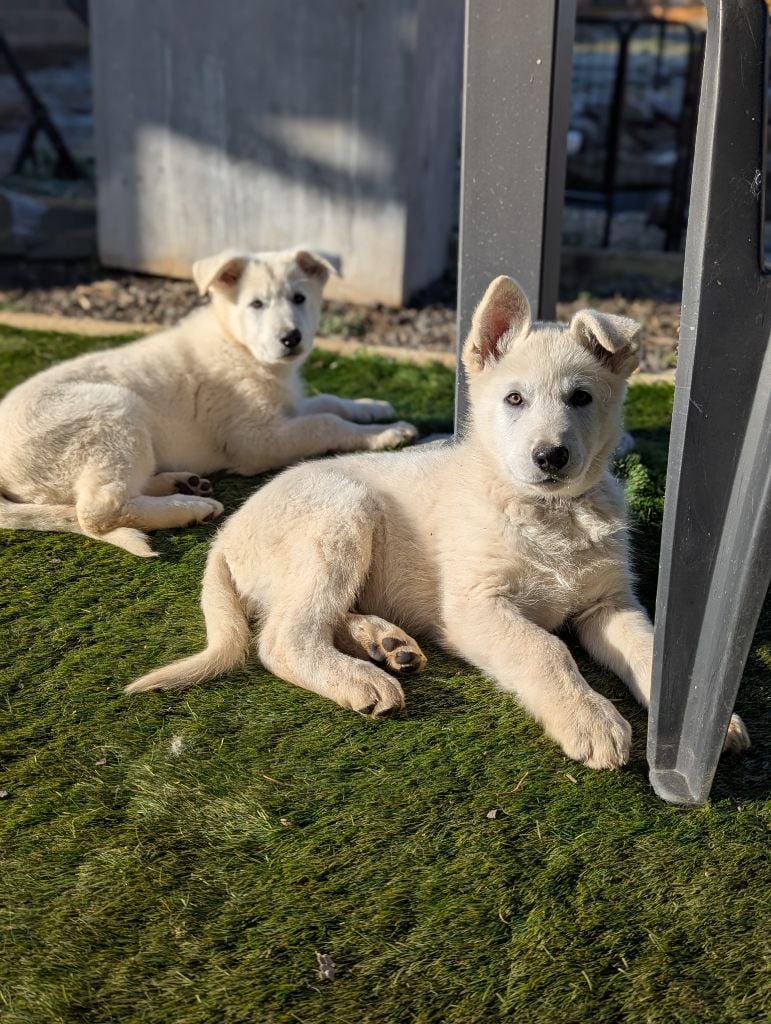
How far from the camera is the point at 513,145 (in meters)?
Answer: 4.30

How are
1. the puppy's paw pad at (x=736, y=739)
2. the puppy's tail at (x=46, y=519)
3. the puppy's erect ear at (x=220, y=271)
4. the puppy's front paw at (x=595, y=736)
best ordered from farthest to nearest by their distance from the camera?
1. the puppy's erect ear at (x=220, y=271)
2. the puppy's tail at (x=46, y=519)
3. the puppy's paw pad at (x=736, y=739)
4. the puppy's front paw at (x=595, y=736)

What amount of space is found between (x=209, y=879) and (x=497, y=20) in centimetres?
321

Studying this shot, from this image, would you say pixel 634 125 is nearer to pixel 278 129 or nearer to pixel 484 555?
pixel 278 129

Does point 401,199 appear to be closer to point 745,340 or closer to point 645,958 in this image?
point 745,340

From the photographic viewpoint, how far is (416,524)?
3713mm

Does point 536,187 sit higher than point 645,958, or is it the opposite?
point 536,187

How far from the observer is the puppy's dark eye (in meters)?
3.36

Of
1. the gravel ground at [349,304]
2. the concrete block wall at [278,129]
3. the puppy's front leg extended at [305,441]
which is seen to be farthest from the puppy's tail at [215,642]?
the concrete block wall at [278,129]

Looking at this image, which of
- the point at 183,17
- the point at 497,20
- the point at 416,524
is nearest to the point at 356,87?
the point at 183,17

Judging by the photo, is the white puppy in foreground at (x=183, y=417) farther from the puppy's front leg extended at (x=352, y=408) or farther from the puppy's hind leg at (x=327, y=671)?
A: the puppy's hind leg at (x=327, y=671)

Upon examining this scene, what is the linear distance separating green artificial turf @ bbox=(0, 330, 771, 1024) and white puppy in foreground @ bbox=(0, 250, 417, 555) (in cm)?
98

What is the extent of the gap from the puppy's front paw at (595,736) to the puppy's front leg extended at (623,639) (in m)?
0.28

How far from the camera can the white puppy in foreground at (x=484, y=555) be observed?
3.27 m

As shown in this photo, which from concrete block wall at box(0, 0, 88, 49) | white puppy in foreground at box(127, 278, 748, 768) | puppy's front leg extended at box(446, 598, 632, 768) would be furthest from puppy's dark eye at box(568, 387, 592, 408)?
concrete block wall at box(0, 0, 88, 49)
